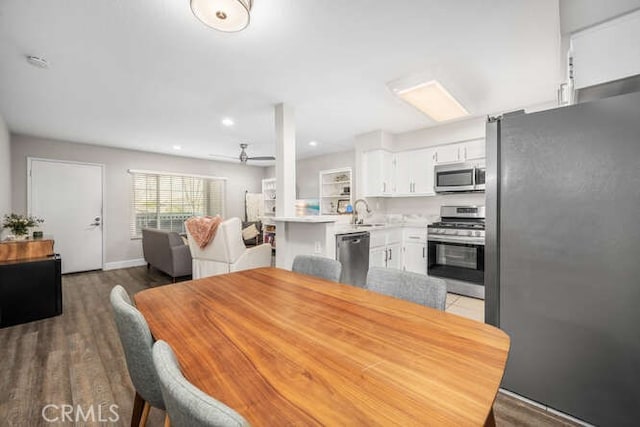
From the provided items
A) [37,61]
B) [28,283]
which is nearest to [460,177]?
[37,61]

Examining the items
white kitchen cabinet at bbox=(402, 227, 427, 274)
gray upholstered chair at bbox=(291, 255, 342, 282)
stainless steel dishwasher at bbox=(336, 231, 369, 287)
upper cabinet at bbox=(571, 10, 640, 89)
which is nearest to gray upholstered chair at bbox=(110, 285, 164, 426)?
gray upholstered chair at bbox=(291, 255, 342, 282)

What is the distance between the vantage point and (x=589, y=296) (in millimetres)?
1372

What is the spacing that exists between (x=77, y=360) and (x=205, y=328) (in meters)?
2.01

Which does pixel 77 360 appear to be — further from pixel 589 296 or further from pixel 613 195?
pixel 613 195

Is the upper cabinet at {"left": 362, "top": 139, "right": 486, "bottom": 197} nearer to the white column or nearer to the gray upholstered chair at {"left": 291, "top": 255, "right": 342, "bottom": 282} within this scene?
the white column

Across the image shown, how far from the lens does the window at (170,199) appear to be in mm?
5742

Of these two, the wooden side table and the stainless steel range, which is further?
the stainless steel range

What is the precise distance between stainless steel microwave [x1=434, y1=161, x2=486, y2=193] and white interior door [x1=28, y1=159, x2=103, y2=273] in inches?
247

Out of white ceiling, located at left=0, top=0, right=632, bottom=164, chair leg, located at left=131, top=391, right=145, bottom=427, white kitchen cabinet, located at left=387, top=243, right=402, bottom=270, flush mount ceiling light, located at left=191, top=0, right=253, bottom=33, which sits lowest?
chair leg, located at left=131, top=391, right=145, bottom=427

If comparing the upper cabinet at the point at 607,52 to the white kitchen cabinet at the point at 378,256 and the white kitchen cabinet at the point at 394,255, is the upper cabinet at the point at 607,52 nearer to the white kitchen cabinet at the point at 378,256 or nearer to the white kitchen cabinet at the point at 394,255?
the white kitchen cabinet at the point at 378,256

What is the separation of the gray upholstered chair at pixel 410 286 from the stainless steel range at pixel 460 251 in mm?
2458

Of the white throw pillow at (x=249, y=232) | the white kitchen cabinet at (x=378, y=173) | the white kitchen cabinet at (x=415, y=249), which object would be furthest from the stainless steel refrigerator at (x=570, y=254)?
the white throw pillow at (x=249, y=232)

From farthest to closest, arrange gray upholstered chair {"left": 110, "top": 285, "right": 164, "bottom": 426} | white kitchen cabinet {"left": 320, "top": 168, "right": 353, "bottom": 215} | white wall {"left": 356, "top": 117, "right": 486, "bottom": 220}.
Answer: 1. white kitchen cabinet {"left": 320, "top": 168, "right": 353, "bottom": 215}
2. white wall {"left": 356, "top": 117, "right": 486, "bottom": 220}
3. gray upholstered chair {"left": 110, "top": 285, "right": 164, "bottom": 426}

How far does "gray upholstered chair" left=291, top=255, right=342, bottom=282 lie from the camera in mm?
1777
